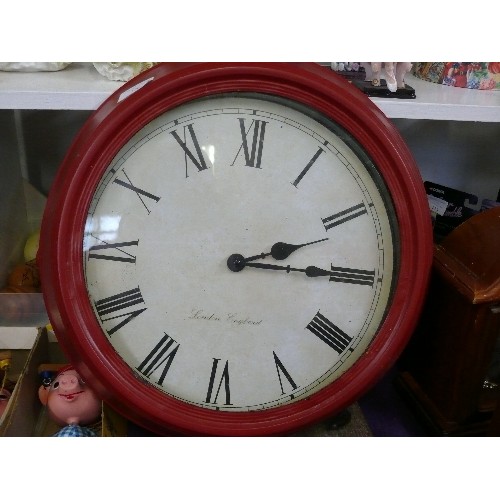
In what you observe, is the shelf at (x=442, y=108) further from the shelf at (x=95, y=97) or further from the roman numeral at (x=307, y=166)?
the roman numeral at (x=307, y=166)

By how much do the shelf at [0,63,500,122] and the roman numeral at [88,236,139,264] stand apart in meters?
0.21

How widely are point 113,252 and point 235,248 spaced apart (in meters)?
0.16

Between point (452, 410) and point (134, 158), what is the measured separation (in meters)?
0.60

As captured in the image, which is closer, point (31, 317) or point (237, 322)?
point (237, 322)

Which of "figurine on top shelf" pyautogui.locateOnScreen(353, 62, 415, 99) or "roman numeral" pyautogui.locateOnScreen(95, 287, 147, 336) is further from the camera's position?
"figurine on top shelf" pyautogui.locateOnScreen(353, 62, 415, 99)

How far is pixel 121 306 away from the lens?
2.56 feet

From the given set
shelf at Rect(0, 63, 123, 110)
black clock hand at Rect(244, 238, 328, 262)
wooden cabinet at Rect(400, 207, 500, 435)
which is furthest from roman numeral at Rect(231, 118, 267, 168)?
wooden cabinet at Rect(400, 207, 500, 435)

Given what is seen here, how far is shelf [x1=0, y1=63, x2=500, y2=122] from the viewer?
0.82 meters

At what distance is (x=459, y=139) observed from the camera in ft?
3.98

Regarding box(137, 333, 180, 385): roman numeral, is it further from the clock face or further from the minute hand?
the minute hand

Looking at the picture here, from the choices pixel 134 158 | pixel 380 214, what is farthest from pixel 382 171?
A: pixel 134 158
